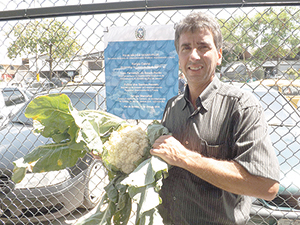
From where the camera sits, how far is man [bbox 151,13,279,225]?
1.32m

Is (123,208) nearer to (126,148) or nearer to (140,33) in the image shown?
(126,148)

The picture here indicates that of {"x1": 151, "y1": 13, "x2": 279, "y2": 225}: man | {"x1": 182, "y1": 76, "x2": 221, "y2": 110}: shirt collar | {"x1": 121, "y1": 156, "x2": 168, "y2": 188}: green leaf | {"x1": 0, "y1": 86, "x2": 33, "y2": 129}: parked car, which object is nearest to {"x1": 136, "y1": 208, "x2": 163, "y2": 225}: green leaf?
{"x1": 121, "y1": 156, "x2": 168, "y2": 188}: green leaf

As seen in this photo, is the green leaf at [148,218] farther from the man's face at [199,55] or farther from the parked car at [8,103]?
the parked car at [8,103]

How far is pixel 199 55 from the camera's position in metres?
1.58

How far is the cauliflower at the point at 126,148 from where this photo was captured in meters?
1.54

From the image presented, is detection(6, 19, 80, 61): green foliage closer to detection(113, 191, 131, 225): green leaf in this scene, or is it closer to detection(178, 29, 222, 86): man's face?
detection(178, 29, 222, 86): man's face

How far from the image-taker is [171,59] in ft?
6.73

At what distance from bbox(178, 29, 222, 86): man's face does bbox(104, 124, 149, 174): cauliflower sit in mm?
542

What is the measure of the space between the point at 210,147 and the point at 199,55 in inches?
23.8

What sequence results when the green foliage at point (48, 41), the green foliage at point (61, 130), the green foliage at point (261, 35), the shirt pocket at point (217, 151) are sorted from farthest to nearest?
the green foliage at point (48, 41) < the green foliage at point (261, 35) < the green foliage at point (61, 130) < the shirt pocket at point (217, 151)

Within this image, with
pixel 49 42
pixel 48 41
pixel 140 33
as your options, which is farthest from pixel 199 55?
pixel 48 41

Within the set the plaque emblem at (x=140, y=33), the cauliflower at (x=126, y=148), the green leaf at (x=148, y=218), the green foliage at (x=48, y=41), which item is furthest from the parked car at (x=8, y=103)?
the green leaf at (x=148, y=218)

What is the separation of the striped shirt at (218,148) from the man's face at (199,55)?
10 cm

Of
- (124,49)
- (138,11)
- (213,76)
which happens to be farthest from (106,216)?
(138,11)
